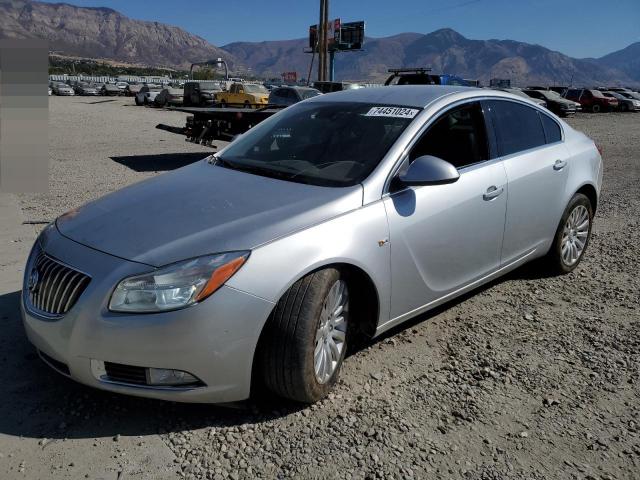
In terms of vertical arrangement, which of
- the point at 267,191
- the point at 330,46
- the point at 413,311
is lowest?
the point at 413,311

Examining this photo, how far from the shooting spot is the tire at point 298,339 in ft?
8.92

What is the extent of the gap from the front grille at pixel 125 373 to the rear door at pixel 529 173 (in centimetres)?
263

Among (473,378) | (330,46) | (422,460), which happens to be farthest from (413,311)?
(330,46)

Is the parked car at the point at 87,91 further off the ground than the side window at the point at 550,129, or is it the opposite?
the parked car at the point at 87,91

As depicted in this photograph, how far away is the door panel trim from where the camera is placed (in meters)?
3.37

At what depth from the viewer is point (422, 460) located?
102 inches

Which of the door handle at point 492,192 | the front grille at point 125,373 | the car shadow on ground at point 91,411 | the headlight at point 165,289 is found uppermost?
the door handle at point 492,192

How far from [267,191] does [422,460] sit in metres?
1.61

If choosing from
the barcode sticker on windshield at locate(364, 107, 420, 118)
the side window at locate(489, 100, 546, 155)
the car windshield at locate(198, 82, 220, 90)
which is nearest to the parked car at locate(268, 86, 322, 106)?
the car windshield at locate(198, 82, 220, 90)

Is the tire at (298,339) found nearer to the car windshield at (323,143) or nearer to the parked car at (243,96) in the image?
the car windshield at (323,143)

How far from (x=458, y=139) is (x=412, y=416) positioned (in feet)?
6.23

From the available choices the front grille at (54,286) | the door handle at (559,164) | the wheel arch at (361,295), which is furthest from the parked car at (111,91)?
the wheel arch at (361,295)

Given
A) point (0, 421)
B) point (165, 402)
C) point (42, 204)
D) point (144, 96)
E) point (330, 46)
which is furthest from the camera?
point (330, 46)

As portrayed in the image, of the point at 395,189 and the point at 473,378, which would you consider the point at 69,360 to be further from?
the point at 473,378
